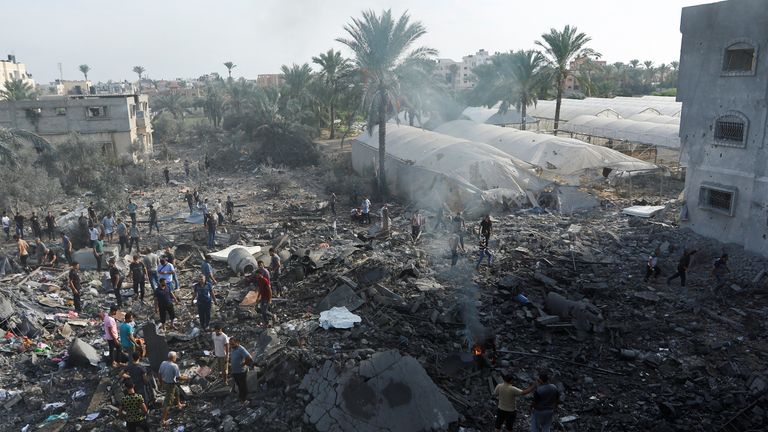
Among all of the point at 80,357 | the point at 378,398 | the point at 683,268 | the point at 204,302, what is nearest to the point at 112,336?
the point at 80,357

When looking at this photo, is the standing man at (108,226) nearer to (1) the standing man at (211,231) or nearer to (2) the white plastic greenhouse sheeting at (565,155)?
(1) the standing man at (211,231)

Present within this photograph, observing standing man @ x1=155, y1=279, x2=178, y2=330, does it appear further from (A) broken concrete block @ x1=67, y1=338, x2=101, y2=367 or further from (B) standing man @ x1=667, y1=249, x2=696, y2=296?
(B) standing man @ x1=667, y1=249, x2=696, y2=296

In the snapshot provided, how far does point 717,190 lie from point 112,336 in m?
16.3

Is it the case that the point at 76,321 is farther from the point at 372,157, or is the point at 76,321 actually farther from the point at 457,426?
the point at 372,157

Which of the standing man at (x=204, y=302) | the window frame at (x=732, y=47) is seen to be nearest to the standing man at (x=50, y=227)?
the standing man at (x=204, y=302)

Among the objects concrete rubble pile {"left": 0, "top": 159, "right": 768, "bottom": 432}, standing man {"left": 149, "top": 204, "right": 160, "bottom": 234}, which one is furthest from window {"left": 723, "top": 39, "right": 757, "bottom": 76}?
standing man {"left": 149, "top": 204, "right": 160, "bottom": 234}

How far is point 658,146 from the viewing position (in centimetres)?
3044

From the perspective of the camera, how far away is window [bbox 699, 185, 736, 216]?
15.6m

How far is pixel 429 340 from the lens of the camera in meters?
10.0

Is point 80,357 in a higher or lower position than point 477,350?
lower

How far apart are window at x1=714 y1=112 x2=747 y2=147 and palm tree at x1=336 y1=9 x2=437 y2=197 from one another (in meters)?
11.2

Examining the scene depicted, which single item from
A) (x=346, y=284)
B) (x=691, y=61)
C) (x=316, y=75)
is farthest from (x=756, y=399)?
(x=316, y=75)

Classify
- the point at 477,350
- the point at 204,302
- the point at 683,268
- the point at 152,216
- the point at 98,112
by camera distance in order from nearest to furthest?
the point at 477,350, the point at 204,302, the point at 683,268, the point at 152,216, the point at 98,112

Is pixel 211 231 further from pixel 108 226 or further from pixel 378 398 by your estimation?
pixel 378 398
